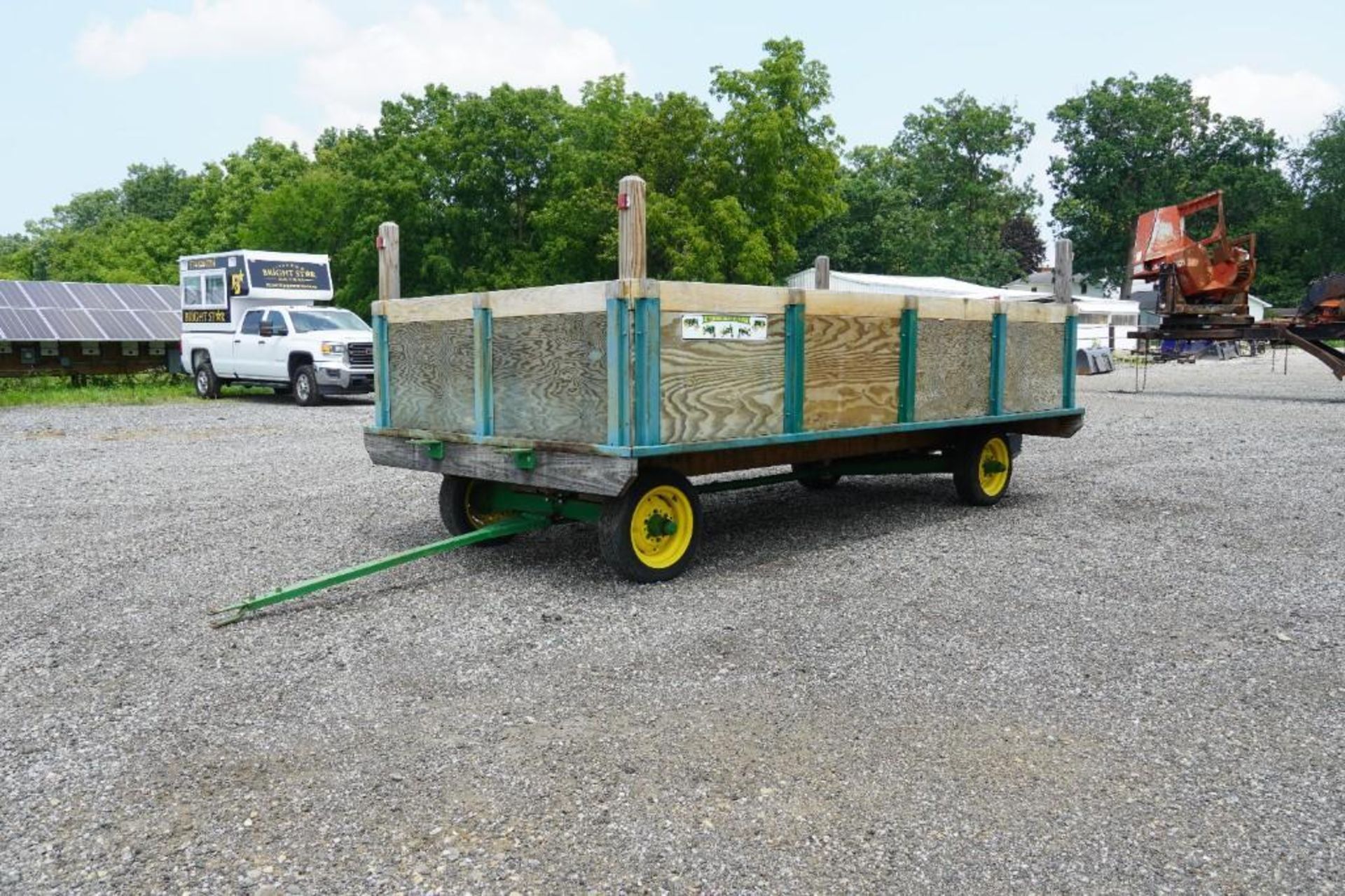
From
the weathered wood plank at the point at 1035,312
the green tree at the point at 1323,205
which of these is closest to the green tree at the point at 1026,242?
the green tree at the point at 1323,205

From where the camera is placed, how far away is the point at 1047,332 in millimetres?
9492

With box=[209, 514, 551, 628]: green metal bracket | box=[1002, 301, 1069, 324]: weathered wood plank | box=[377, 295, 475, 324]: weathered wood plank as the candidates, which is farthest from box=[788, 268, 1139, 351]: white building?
box=[209, 514, 551, 628]: green metal bracket

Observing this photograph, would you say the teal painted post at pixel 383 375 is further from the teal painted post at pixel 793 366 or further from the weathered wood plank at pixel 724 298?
the teal painted post at pixel 793 366

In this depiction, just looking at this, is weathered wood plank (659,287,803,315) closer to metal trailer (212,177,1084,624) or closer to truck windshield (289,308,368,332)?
metal trailer (212,177,1084,624)

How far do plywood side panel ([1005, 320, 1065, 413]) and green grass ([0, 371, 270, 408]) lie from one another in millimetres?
18486

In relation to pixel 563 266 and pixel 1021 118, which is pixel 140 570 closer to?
pixel 563 266

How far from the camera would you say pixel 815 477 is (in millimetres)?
9445

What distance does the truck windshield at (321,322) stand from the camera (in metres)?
21.1

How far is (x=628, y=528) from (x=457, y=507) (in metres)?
1.82

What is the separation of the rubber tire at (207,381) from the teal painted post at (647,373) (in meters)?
19.6

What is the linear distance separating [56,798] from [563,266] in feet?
127

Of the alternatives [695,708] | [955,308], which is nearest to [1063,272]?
[955,308]

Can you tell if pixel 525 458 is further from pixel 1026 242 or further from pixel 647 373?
pixel 1026 242

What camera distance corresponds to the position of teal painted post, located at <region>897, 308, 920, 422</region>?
7.83 m
